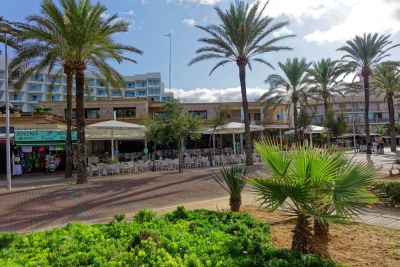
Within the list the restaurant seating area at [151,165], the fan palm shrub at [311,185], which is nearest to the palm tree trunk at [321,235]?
the fan palm shrub at [311,185]

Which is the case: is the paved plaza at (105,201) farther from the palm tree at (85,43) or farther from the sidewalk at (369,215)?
the palm tree at (85,43)

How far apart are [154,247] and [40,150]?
901 inches

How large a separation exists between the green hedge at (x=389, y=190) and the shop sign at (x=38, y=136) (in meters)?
19.5

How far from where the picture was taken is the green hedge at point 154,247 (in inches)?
172

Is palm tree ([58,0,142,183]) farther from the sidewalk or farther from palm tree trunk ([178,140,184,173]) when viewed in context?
the sidewalk

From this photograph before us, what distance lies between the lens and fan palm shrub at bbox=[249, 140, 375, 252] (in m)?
4.46

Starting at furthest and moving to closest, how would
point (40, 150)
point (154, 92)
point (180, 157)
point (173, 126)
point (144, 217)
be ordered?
point (154, 92) → point (40, 150) → point (180, 157) → point (173, 126) → point (144, 217)

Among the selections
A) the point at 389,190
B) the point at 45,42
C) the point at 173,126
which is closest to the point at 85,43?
the point at 45,42

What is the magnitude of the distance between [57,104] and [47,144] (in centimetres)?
1702

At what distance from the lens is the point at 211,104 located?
40.0 m

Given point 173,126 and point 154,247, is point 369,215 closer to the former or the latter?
point 154,247

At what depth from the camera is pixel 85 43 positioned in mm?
16172

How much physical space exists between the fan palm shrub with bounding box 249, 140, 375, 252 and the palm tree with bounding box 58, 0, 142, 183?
1353cm

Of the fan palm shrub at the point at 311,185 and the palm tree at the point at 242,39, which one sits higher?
the palm tree at the point at 242,39
